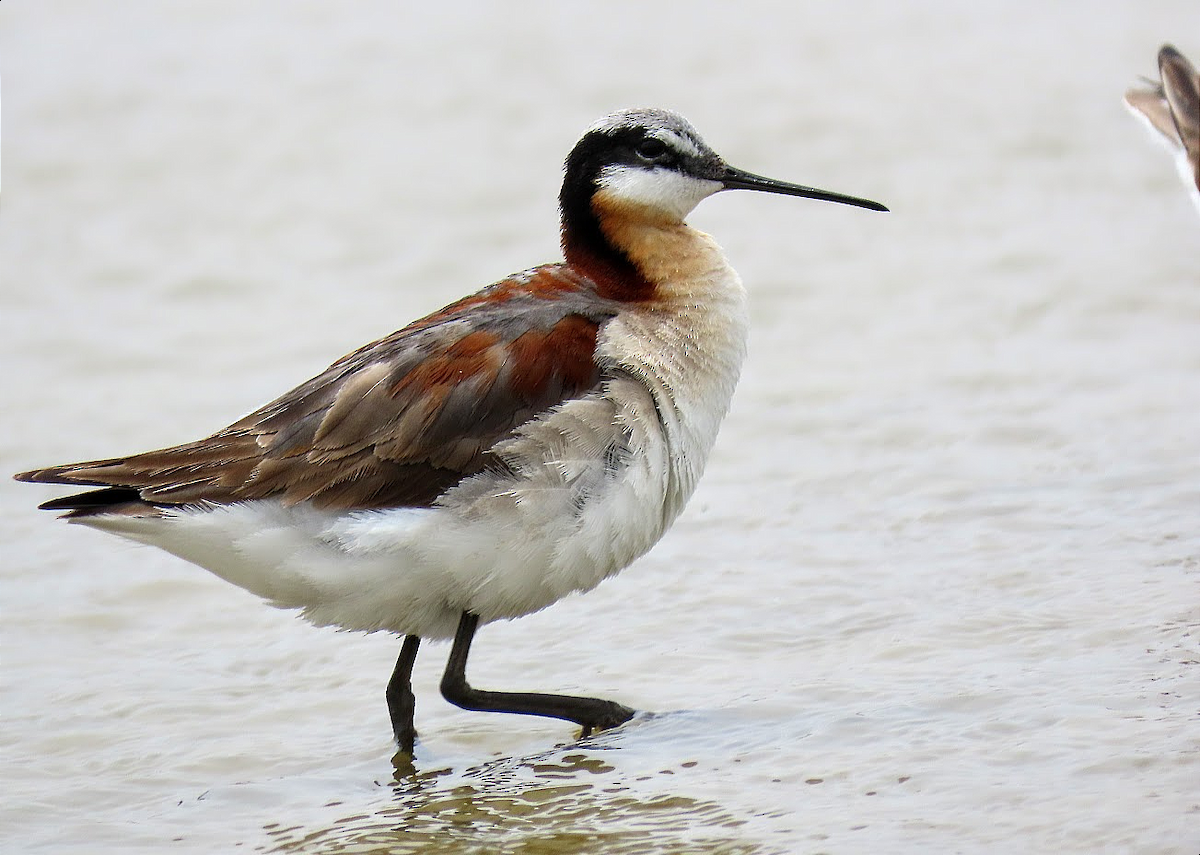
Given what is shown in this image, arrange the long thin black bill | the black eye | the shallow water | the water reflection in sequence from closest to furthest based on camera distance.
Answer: the water reflection < the shallow water < the black eye < the long thin black bill

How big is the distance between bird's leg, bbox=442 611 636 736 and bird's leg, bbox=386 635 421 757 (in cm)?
13

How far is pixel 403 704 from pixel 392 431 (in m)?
0.98

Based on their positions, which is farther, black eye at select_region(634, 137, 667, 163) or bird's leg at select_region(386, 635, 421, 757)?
black eye at select_region(634, 137, 667, 163)

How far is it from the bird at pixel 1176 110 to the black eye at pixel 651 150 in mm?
3645

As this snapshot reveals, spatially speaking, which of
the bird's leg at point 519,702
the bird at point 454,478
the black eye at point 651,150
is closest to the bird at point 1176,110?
the black eye at point 651,150

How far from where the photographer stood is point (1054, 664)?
635cm

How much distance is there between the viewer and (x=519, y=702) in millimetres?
6445

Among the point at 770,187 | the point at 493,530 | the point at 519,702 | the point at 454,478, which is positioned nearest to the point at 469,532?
the point at 493,530

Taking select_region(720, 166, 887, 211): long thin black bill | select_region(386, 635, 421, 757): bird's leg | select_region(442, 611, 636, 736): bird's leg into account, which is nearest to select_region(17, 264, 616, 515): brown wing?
select_region(442, 611, 636, 736): bird's leg

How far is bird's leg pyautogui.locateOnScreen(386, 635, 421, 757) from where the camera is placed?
253 inches

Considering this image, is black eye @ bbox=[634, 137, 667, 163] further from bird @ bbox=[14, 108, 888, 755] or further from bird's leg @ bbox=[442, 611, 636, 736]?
bird's leg @ bbox=[442, 611, 636, 736]

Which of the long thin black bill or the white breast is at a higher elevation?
the long thin black bill

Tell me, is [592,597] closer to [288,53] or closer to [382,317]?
[382,317]

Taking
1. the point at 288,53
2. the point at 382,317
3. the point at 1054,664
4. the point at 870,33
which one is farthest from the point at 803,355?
the point at 288,53
